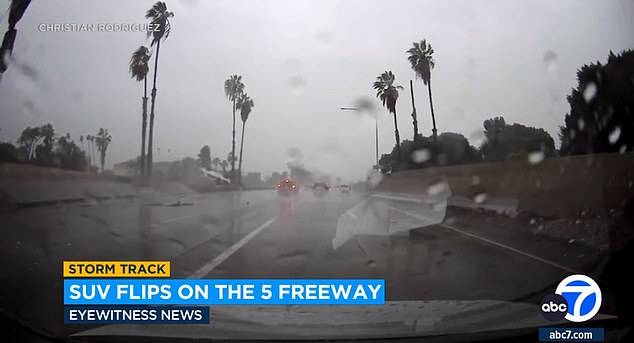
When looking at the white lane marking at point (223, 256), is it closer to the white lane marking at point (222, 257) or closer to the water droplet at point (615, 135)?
the white lane marking at point (222, 257)

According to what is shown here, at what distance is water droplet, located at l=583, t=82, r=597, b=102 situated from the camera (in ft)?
45.7

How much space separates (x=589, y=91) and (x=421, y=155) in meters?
9.95

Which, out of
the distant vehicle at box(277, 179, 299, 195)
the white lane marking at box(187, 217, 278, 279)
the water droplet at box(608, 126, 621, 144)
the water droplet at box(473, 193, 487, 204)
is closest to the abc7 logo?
the white lane marking at box(187, 217, 278, 279)

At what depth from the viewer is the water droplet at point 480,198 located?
22103mm

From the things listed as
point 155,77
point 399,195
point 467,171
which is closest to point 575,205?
point 467,171

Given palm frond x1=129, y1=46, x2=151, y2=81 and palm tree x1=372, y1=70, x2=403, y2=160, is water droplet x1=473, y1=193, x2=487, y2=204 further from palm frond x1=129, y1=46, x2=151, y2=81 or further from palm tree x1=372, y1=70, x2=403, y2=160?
palm frond x1=129, y1=46, x2=151, y2=81

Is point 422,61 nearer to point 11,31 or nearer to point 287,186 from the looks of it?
point 11,31

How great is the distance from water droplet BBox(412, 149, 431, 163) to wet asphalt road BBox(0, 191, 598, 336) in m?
8.70

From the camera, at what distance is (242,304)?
4.68 m

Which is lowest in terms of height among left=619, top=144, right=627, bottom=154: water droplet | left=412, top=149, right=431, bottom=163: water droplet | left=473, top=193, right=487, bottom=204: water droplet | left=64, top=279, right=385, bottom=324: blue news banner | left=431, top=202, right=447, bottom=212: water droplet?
left=64, top=279, right=385, bottom=324: blue news banner

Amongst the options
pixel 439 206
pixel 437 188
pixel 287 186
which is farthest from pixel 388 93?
pixel 437 188

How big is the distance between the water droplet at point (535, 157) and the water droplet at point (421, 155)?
14.3 feet

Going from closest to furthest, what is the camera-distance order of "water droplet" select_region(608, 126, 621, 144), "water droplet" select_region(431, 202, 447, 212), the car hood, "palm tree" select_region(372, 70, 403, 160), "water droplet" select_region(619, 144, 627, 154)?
the car hood
"palm tree" select_region(372, 70, 403, 160)
"water droplet" select_region(619, 144, 627, 154)
"water droplet" select_region(608, 126, 621, 144)
"water droplet" select_region(431, 202, 447, 212)

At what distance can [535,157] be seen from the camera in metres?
19.3
